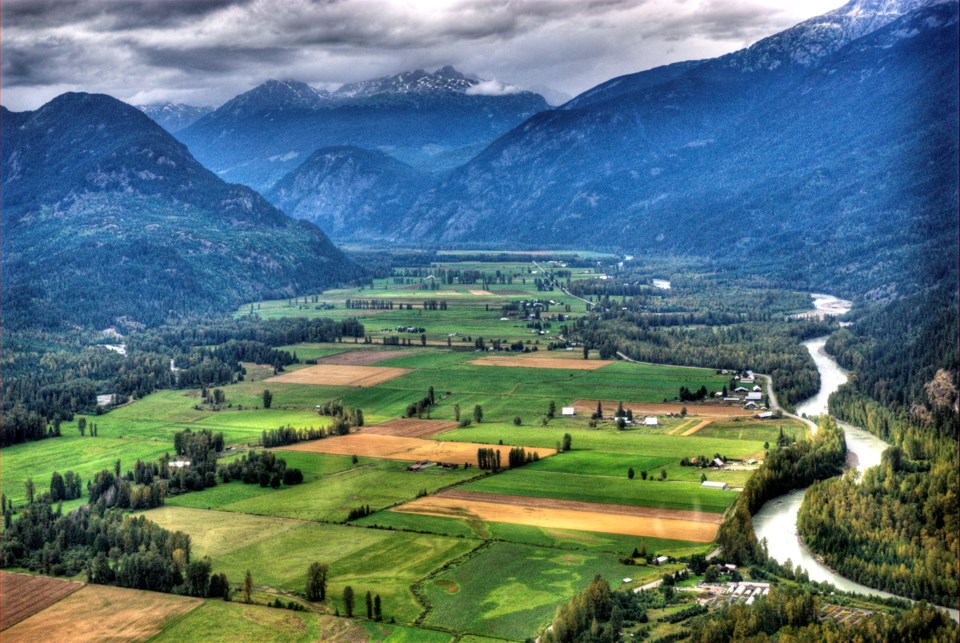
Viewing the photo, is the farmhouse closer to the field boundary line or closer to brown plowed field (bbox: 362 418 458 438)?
the field boundary line

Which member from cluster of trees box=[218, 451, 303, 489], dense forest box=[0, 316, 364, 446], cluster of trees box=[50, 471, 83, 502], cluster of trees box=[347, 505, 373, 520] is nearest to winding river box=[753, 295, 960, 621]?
cluster of trees box=[347, 505, 373, 520]

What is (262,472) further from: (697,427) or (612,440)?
(697,427)

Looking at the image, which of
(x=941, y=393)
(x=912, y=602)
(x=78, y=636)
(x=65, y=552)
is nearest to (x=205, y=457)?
(x=65, y=552)

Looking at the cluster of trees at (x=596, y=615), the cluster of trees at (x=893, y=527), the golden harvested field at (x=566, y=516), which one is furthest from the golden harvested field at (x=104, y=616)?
the cluster of trees at (x=893, y=527)

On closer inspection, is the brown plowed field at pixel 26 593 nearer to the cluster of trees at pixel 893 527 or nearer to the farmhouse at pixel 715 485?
the farmhouse at pixel 715 485

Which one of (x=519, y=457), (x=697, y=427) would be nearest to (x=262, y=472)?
(x=519, y=457)
